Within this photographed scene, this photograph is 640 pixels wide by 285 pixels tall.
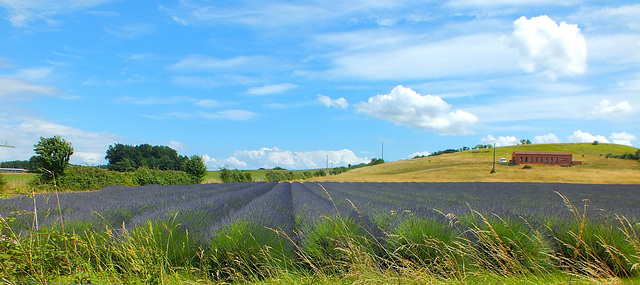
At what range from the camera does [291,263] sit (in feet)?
15.1

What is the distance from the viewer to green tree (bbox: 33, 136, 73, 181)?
2395cm

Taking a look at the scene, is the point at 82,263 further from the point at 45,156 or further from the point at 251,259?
the point at 45,156

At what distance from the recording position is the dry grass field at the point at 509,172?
5204 cm

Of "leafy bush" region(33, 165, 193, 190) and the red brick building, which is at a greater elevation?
the red brick building

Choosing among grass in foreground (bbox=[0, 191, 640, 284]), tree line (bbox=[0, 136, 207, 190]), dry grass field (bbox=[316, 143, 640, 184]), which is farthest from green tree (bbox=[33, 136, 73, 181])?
dry grass field (bbox=[316, 143, 640, 184])

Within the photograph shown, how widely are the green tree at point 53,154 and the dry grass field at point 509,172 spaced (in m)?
33.3

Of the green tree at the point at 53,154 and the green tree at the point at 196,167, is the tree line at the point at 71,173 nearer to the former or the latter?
the green tree at the point at 53,154

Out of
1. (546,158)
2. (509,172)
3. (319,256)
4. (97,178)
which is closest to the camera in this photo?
(319,256)

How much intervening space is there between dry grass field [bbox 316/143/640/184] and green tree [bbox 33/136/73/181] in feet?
109

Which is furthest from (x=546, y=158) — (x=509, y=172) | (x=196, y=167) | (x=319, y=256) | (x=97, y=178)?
(x=319, y=256)

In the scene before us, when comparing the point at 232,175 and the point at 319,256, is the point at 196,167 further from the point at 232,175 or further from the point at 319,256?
the point at 319,256

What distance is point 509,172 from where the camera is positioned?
5928cm

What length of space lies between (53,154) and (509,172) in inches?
2296

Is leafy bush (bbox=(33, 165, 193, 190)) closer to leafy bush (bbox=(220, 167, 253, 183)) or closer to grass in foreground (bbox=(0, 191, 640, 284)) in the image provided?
leafy bush (bbox=(220, 167, 253, 183))
